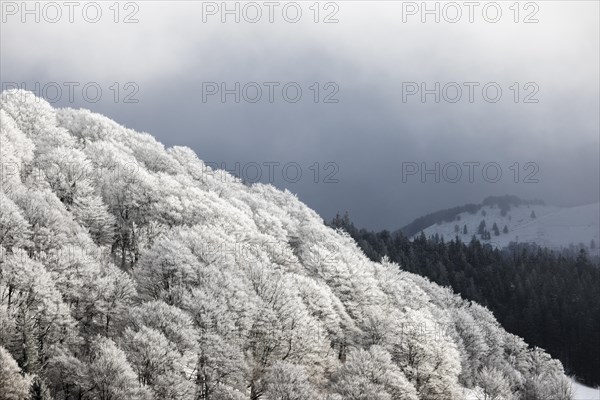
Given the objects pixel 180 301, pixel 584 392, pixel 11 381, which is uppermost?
pixel 180 301

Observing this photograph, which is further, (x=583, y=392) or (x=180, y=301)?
(x=583, y=392)

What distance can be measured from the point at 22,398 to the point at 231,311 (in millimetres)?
28294

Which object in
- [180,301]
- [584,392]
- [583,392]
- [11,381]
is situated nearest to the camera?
[11,381]

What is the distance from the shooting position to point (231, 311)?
80.5 m

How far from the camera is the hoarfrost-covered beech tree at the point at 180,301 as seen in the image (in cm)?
6500

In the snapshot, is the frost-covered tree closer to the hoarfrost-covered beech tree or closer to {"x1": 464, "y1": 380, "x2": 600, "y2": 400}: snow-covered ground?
the hoarfrost-covered beech tree

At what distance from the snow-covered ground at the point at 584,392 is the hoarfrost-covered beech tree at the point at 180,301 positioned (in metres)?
25.6

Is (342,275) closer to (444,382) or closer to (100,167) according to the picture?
(444,382)

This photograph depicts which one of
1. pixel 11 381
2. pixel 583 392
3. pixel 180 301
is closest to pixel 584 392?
pixel 583 392

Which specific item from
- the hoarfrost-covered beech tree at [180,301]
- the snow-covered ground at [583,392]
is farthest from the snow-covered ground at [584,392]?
the hoarfrost-covered beech tree at [180,301]

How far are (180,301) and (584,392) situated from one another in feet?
440

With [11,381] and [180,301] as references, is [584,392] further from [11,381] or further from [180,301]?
[11,381]

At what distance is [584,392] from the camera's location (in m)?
170

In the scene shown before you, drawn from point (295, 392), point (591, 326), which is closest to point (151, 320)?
point (295, 392)
